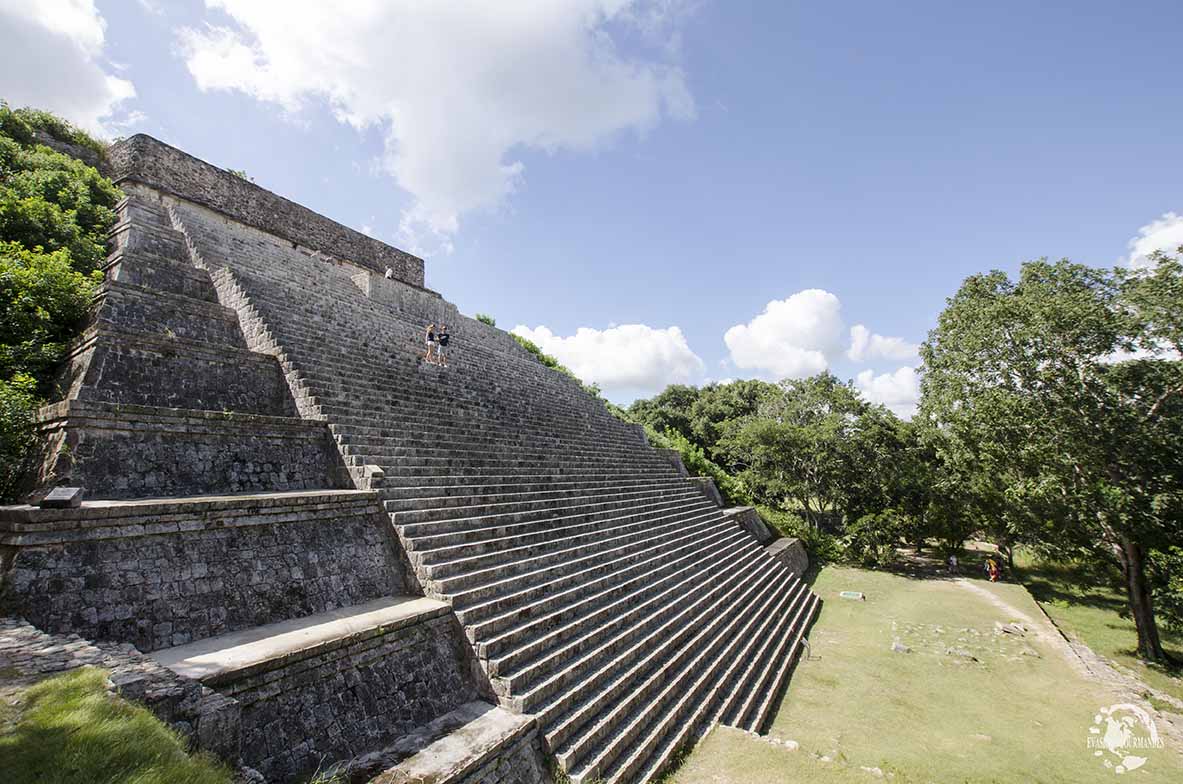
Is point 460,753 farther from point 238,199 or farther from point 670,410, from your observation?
point 670,410

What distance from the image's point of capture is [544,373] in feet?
59.7

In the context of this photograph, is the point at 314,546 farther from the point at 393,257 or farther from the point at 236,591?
the point at 393,257

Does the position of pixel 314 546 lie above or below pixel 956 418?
below

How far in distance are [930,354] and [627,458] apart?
1010 centimetres

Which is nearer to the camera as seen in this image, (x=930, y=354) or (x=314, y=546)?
(x=314, y=546)

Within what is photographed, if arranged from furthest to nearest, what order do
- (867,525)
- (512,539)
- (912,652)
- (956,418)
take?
(867,525)
(956,418)
(912,652)
(512,539)

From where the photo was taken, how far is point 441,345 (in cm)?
1327

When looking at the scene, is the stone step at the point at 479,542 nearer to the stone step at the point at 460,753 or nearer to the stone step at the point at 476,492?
the stone step at the point at 476,492

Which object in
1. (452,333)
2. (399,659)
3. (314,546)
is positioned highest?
(452,333)

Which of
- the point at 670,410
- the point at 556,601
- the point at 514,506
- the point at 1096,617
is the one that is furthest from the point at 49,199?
the point at 670,410

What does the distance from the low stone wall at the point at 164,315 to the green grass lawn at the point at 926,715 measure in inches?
398

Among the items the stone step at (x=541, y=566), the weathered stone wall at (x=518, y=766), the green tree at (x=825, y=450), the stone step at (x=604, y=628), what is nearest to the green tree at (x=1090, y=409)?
the green tree at (x=825, y=450)

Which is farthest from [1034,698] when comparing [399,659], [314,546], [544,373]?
[544,373]

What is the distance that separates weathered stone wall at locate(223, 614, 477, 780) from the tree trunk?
14.2 metres
